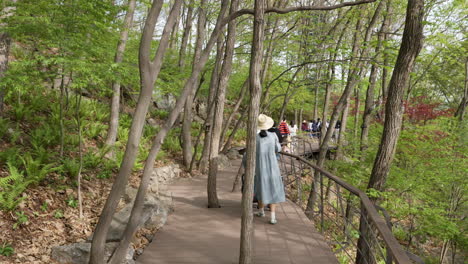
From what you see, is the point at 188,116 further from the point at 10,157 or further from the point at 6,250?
the point at 6,250

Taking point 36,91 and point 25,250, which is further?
point 36,91

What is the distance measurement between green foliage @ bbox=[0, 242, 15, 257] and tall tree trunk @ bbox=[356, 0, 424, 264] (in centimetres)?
485

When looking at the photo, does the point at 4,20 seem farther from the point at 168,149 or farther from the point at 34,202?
the point at 168,149

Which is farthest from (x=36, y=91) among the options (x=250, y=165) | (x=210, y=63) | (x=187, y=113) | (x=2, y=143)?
(x=250, y=165)

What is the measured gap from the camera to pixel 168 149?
1098cm

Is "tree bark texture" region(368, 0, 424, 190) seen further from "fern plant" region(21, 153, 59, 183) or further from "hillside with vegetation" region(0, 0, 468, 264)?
"fern plant" region(21, 153, 59, 183)

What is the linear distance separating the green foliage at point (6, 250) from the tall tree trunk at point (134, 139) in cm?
112

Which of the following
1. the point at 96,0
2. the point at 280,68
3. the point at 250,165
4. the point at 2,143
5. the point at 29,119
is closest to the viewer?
Result: the point at 250,165

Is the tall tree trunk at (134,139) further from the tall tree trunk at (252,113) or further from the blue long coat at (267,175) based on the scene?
the blue long coat at (267,175)

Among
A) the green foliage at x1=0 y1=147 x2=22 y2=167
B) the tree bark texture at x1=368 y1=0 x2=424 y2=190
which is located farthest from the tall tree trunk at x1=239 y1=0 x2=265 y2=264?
the green foliage at x1=0 y1=147 x2=22 y2=167

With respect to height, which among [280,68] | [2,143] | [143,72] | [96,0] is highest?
[280,68]

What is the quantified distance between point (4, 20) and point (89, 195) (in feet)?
11.5

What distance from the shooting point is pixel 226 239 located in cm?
437

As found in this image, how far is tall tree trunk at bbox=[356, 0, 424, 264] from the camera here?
4172 millimetres
